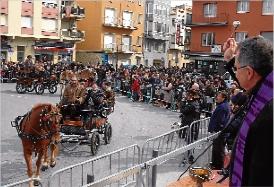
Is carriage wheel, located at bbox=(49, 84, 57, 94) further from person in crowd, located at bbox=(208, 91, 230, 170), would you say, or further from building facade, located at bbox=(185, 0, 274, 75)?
person in crowd, located at bbox=(208, 91, 230, 170)

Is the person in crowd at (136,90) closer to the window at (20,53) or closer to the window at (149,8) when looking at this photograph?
the window at (20,53)

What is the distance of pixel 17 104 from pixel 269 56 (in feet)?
61.0

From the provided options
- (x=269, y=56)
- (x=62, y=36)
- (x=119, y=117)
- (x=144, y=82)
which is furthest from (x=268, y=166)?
(x=62, y=36)

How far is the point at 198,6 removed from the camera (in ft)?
128

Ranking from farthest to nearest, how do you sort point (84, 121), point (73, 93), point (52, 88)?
point (52, 88)
point (73, 93)
point (84, 121)

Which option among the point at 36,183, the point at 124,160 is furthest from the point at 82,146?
the point at 36,183

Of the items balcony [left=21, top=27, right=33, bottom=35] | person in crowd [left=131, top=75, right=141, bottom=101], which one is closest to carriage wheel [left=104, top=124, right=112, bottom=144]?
person in crowd [left=131, top=75, right=141, bottom=101]

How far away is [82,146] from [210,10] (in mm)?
28627

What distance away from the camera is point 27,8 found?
4094 cm

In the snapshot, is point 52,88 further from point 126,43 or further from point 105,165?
point 126,43

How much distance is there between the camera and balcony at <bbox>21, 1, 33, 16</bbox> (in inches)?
1599

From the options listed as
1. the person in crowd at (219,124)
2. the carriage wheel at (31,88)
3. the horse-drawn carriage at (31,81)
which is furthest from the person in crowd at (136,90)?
the person in crowd at (219,124)

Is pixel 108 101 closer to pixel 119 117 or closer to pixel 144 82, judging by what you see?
pixel 119 117

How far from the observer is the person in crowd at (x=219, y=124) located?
26.0 feet
